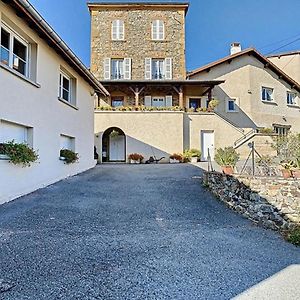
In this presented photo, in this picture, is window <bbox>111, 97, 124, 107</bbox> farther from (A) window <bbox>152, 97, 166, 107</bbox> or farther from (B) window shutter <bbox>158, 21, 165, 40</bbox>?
(B) window shutter <bbox>158, 21, 165, 40</bbox>

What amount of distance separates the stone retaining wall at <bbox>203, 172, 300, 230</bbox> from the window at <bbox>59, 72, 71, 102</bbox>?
741 cm

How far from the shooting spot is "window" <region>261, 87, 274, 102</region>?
90.8ft

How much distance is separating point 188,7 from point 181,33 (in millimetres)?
2406

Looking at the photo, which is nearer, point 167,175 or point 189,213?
point 189,213

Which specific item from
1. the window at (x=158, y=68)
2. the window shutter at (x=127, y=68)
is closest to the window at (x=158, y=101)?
the window at (x=158, y=68)

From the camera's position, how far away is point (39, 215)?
7148mm

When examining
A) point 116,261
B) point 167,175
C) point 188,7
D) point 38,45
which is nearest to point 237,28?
point 188,7

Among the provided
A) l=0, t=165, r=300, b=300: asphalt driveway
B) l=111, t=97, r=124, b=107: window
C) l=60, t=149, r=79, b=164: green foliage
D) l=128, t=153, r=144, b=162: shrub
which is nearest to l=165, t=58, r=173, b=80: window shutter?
l=111, t=97, r=124, b=107: window

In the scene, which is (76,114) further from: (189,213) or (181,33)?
(181,33)

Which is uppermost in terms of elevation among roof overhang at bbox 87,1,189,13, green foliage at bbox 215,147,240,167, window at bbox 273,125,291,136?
roof overhang at bbox 87,1,189,13

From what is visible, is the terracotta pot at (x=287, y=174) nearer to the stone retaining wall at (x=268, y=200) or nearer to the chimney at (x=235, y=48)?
the stone retaining wall at (x=268, y=200)

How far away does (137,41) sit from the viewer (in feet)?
86.9

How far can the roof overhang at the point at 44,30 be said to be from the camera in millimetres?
→ 7965

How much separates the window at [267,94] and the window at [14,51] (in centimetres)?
2263
